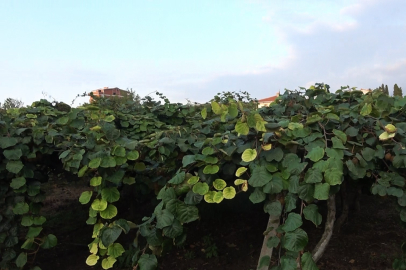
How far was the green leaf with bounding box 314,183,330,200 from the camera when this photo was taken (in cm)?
151

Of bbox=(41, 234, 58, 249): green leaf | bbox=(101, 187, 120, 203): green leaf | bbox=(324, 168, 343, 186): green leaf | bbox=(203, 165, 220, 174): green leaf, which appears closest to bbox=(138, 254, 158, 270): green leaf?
bbox=(203, 165, 220, 174): green leaf

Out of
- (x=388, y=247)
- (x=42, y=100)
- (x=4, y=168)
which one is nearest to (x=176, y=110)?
(x=42, y=100)

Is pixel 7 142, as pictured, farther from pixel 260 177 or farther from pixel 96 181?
pixel 260 177

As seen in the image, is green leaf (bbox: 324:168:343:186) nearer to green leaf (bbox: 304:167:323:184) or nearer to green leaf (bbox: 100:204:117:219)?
green leaf (bbox: 304:167:323:184)

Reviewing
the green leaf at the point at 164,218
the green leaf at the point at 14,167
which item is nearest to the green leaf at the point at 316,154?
the green leaf at the point at 164,218

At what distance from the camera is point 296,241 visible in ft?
4.92

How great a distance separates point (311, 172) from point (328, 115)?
0.60m

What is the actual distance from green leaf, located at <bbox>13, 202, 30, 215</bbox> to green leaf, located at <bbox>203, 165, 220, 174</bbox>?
1679 mm

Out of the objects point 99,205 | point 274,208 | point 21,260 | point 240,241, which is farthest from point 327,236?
point 21,260

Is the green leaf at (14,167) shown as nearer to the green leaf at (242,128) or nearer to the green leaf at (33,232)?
the green leaf at (33,232)

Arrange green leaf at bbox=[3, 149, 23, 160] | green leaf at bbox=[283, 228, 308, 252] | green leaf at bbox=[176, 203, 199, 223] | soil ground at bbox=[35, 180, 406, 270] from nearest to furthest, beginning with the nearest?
green leaf at bbox=[283, 228, 308, 252] < green leaf at bbox=[176, 203, 199, 223] < green leaf at bbox=[3, 149, 23, 160] < soil ground at bbox=[35, 180, 406, 270]

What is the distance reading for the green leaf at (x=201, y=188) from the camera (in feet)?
5.86

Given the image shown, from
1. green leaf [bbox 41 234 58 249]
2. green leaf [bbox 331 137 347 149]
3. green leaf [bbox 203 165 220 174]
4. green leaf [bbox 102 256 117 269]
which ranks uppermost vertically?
green leaf [bbox 331 137 347 149]

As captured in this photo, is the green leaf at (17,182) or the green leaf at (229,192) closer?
the green leaf at (229,192)
